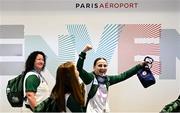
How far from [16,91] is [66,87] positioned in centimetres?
112

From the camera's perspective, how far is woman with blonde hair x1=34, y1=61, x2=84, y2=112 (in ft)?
7.82

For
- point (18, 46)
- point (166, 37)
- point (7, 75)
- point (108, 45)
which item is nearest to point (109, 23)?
point (108, 45)

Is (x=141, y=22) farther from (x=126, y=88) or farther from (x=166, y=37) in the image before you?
(x=126, y=88)

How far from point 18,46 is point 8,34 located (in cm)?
18

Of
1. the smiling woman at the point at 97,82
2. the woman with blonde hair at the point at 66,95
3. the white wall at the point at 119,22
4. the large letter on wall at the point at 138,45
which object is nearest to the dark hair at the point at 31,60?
the white wall at the point at 119,22

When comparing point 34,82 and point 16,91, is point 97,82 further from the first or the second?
point 16,91

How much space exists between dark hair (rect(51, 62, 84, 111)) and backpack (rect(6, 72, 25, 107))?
1001 mm

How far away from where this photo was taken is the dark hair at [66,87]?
A: 238cm

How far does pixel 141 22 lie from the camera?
356 centimetres

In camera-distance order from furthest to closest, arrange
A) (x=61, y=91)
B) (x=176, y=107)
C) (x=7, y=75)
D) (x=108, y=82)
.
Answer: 1. (x=7, y=75)
2. (x=108, y=82)
3. (x=176, y=107)
4. (x=61, y=91)

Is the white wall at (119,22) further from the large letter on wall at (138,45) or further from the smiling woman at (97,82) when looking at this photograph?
the smiling woman at (97,82)

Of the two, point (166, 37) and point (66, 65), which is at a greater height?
point (166, 37)

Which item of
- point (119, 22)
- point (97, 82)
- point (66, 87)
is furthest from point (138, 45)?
point (66, 87)

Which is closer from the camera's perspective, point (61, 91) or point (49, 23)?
point (61, 91)
